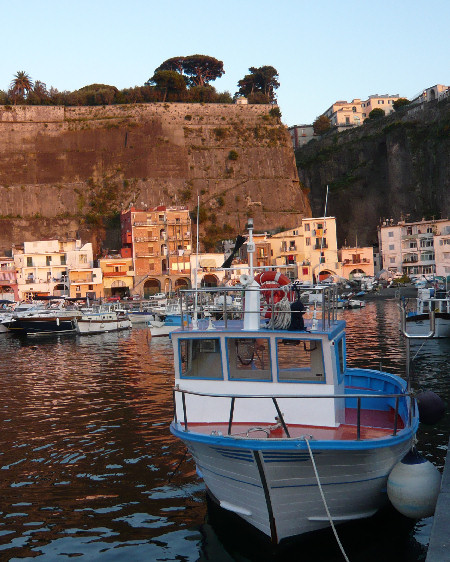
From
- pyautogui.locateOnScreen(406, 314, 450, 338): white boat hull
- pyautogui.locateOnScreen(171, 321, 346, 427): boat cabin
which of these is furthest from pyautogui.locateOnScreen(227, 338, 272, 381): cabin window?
pyautogui.locateOnScreen(406, 314, 450, 338): white boat hull

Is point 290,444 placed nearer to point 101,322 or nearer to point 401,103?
point 101,322

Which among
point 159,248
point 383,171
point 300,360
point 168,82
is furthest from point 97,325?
point 383,171

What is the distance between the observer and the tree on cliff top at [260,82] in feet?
338

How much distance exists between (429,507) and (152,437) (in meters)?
7.46

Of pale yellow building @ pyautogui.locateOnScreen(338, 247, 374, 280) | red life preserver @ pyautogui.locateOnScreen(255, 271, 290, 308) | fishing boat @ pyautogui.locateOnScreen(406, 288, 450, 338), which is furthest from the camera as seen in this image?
pale yellow building @ pyautogui.locateOnScreen(338, 247, 374, 280)

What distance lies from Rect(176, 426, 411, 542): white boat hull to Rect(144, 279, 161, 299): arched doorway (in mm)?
65906

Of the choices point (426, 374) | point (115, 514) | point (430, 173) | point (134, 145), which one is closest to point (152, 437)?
point (115, 514)

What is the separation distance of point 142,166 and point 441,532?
81165mm

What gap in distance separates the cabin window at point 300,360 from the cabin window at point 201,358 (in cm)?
102

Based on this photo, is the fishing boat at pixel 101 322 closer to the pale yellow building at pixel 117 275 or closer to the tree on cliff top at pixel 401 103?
the pale yellow building at pixel 117 275

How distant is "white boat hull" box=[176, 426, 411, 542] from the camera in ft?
27.8

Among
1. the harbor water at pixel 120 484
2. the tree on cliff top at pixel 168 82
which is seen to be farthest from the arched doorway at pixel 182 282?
the harbor water at pixel 120 484

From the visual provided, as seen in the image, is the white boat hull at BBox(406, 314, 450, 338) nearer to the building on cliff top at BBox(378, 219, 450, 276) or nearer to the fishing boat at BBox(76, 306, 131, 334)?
the fishing boat at BBox(76, 306, 131, 334)

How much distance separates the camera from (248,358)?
33.8 feet
